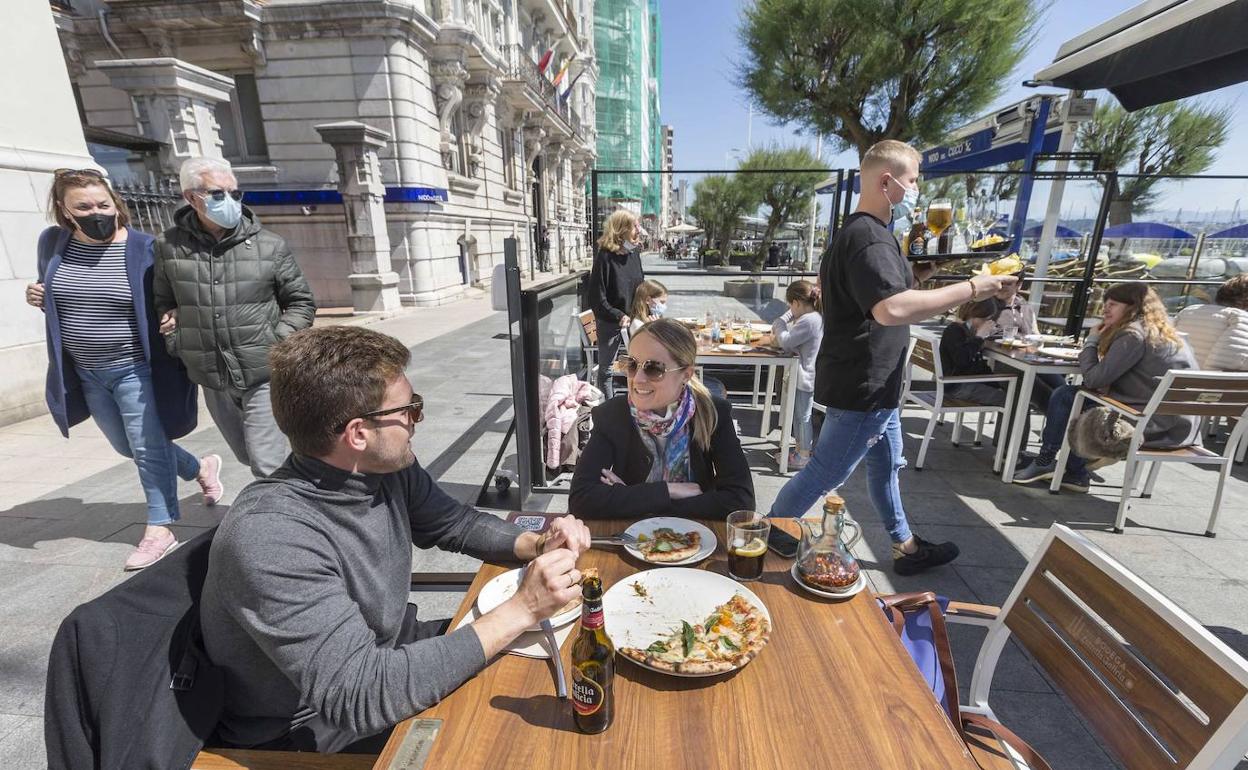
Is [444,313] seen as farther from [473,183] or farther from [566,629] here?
[566,629]

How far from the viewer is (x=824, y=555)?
4.83 ft

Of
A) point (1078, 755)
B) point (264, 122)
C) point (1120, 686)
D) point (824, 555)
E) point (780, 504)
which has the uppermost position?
point (264, 122)

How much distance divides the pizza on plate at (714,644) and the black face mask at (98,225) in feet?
11.1

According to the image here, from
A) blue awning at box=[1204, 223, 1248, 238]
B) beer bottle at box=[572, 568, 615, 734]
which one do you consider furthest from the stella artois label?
blue awning at box=[1204, 223, 1248, 238]

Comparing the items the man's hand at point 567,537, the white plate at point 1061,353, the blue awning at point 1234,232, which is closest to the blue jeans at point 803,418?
the white plate at point 1061,353

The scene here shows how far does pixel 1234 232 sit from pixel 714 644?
48.3 feet

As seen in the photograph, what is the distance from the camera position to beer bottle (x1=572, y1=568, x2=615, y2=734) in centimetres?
102

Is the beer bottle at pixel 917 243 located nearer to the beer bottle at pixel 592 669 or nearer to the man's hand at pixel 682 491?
the man's hand at pixel 682 491

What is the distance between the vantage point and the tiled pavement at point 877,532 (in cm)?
218

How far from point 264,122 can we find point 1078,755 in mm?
17481

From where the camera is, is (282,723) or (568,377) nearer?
(282,723)

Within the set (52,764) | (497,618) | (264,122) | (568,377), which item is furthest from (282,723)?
(264,122)

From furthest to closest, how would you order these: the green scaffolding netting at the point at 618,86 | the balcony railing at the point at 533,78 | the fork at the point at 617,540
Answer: the green scaffolding netting at the point at 618,86
the balcony railing at the point at 533,78
the fork at the point at 617,540

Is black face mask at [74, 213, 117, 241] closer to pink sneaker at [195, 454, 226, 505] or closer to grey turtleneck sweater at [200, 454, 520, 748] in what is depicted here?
pink sneaker at [195, 454, 226, 505]
